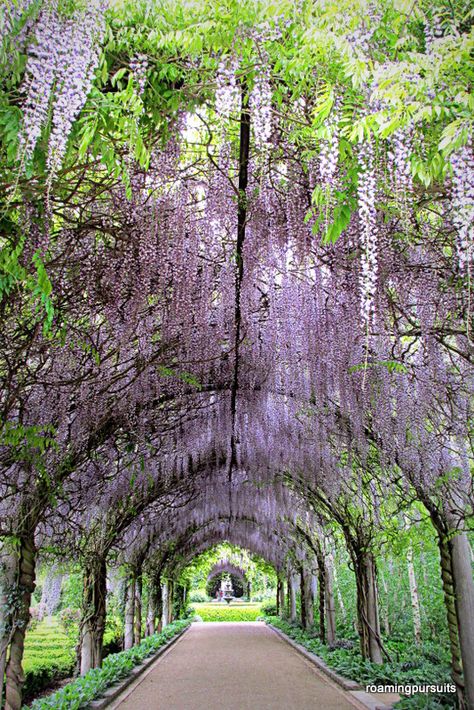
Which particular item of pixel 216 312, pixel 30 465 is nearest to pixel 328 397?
pixel 216 312

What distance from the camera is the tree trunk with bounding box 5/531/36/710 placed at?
4.66 metres

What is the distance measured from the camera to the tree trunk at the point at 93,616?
26.0 feet

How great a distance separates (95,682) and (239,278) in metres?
5.76

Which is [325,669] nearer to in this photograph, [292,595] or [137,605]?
[137,605]

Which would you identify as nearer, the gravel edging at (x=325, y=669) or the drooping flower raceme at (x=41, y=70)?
the drooping flower raceme at (x=41, y=70)

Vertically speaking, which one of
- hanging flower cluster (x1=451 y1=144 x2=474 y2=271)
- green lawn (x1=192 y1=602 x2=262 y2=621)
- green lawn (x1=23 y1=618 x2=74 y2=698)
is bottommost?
green lawn (x1=192 y1=602 x2=262 y2=621)

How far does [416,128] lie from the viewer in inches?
92.2

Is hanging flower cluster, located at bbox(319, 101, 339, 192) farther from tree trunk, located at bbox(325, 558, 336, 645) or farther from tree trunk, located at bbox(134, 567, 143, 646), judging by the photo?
tree trunk, located at bbox(134, 567, 143, 646)

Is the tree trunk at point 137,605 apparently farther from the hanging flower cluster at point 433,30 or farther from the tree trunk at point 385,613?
the hanging flower cluster at point 433,30

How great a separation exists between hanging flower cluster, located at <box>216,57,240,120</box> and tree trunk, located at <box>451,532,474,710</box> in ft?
14.9

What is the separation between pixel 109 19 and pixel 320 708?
6.96m

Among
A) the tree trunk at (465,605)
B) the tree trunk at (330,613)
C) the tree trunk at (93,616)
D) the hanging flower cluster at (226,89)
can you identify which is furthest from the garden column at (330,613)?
the hanging flower cluster at (226,89)

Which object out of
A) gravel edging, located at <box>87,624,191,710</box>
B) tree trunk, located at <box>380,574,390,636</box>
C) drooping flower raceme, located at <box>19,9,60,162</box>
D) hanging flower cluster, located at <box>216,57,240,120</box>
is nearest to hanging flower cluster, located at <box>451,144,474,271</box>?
hanging flower cluster, located at <box>216,57,240,120</box>

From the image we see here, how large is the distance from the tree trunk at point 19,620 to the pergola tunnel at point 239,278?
0.02 m
